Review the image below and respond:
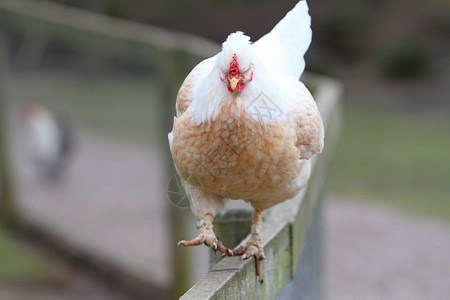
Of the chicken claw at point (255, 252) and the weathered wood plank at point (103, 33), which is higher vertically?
the weathered wood plank at point (103, 33)

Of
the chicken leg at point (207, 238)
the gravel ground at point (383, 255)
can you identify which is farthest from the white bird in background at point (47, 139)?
the chicken leg at point (207, 238)

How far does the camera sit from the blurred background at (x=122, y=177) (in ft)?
12.5

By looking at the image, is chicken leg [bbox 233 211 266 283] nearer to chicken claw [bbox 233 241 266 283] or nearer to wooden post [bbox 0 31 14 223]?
chicken claw [bbox 233 241 266 283]

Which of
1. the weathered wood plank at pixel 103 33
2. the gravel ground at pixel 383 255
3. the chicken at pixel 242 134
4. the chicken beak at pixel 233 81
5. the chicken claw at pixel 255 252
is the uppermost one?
the weathered wood plank at pixel 103 33

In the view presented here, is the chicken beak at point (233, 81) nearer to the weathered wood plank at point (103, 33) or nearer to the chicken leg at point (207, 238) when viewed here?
the chicken leg at point (207, 238)

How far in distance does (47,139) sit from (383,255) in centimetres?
314

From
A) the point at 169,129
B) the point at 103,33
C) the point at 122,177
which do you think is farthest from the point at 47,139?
the point at 169,129

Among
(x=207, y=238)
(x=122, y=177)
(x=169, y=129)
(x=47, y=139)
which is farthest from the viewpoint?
(x=47, y=139)

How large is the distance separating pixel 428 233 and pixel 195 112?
11.7 feet

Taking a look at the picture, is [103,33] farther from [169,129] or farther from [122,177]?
[122,177]

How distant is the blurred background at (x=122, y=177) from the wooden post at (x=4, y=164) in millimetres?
10

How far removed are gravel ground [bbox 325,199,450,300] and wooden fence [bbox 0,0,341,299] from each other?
0.83 metres

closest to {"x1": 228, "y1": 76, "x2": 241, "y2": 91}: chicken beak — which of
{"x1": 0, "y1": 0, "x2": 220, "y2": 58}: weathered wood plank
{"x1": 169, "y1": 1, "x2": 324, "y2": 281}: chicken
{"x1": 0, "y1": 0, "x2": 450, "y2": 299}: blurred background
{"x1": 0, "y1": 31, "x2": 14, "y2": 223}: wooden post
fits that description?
{"x1": 169, "y1": 1, "x2": 324, "y2": 281}: chicken

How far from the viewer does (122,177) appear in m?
5.17
